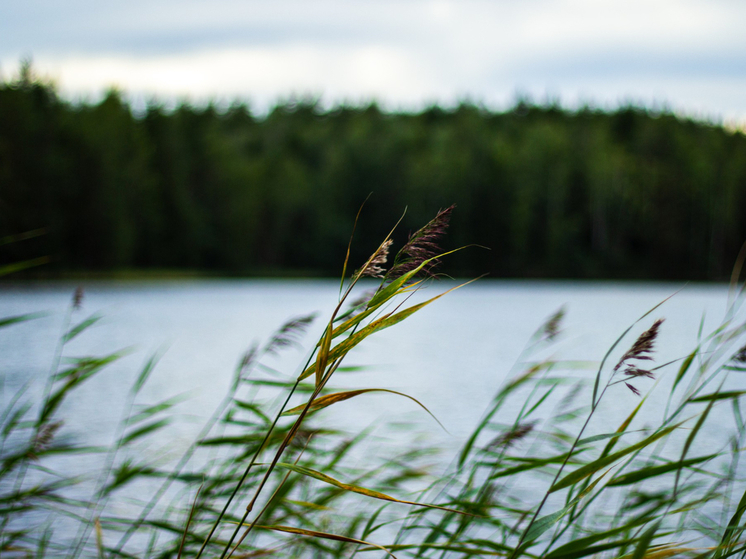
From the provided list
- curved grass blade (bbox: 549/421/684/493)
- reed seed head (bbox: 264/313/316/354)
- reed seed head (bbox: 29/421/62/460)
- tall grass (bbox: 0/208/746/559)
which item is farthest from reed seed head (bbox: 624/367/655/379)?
reed seed head (bbox: 29/421/62/460)

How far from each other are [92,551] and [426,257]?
3849mm

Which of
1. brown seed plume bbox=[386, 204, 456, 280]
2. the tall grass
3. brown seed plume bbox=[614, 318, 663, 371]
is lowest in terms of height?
the tall grass

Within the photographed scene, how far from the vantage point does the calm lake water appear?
9750 mm

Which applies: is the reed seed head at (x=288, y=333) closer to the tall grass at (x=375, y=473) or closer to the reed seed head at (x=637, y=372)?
the tall grass at (x=375, y=473)

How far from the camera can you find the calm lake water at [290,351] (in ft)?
32.0

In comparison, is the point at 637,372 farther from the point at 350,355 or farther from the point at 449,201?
the point at 449,201

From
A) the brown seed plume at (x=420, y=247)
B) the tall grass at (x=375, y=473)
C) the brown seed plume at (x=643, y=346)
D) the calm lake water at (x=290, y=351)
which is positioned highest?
the brown seed plume at (x=420, y=247)

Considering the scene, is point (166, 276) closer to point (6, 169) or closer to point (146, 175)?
point (146, 175)

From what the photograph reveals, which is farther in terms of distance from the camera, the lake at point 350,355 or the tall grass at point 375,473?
the lake at point 350,355

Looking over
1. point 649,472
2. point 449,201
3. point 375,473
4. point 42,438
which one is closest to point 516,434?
point 649,472

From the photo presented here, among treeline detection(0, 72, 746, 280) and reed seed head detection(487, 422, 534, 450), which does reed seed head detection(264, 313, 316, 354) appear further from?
treeline detection(0, 72, 746, 280)

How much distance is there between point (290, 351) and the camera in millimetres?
15602

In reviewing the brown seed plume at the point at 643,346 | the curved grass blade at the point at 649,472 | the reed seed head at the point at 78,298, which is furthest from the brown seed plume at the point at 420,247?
the reed seed head at the point at 78,298

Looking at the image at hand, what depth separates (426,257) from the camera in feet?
3.77
